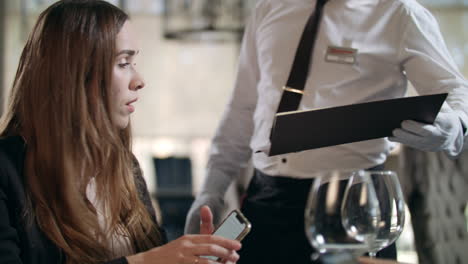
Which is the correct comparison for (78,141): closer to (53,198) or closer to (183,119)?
(53,198)

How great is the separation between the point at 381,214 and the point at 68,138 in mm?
690

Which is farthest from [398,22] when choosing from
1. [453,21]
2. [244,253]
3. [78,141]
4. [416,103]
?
[453,21]

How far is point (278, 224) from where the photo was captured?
169 centimetres

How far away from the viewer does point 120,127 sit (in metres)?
1.41

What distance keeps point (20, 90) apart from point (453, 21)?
5.28 m

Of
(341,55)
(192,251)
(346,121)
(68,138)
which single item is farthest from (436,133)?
(68,138)

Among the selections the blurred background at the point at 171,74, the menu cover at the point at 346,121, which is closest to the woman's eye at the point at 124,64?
the menu cover at the point at 346,121

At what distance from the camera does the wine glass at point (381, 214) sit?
3.08ft

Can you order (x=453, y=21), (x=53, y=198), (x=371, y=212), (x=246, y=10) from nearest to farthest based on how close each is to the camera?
(x=371, y=212)
(x=53, y=198)
(x=453, y=21)
(x=246, y=10)

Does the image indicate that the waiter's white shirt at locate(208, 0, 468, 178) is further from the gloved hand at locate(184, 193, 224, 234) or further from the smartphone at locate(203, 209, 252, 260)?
the smartphone at locate(203, 209, 252, 260)

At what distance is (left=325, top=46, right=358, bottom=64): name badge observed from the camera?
1.66 metres

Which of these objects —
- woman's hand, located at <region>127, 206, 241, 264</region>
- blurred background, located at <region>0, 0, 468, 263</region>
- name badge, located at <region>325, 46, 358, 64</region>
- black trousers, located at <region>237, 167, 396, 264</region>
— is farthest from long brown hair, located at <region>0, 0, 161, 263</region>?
blurred background, located at <region>0, 0, 468, 263</region>

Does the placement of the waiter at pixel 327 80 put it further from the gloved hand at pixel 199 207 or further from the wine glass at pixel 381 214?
the wine glass at pixel 381 214

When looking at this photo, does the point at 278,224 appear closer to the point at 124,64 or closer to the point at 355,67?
the point at 355,67
